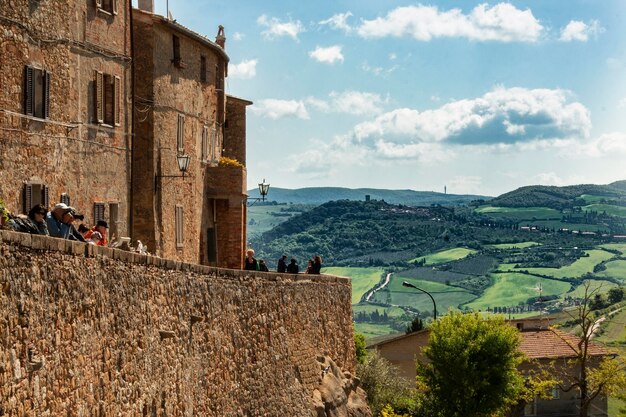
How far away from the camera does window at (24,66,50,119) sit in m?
29.4

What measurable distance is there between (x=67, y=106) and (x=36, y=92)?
206cm

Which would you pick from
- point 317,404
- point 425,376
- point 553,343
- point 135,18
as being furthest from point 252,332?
point 553,343

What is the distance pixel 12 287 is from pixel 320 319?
23.9 metres

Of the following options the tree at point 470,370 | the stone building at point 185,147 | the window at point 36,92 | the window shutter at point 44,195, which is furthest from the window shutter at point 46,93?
the tree at point 470,370

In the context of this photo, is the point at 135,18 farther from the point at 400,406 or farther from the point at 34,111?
the point at 400,406

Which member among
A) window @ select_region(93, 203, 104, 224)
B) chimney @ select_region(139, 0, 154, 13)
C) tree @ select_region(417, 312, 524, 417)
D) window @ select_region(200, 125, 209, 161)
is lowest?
tree @ select_region(417, 312, 524, 417)

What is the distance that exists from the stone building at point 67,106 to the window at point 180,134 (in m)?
4.27

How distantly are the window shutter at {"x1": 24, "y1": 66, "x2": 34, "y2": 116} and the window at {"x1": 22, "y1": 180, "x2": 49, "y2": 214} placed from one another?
1908 millimetres

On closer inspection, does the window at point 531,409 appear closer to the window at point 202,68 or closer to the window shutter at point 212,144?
the window shutter at point 212,144

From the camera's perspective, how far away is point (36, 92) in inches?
1182

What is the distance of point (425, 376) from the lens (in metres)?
54.0

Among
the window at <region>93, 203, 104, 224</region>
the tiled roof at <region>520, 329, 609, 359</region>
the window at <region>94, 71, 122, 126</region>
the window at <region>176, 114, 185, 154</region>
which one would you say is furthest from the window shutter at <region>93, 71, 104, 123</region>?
the tiled roof at <region>520, 329, 609, 359</region>

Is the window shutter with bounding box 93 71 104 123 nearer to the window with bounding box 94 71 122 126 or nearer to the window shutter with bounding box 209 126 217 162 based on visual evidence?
the window with bounding box 94 71 122 126

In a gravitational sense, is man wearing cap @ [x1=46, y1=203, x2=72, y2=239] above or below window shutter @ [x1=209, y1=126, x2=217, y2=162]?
below
